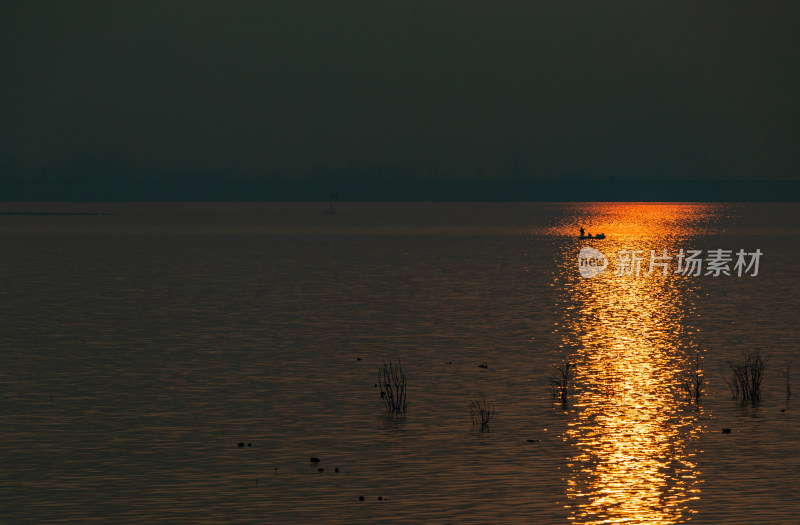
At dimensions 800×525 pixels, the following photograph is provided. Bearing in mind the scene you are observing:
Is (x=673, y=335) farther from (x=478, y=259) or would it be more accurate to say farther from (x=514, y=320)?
(x=478, y=259)

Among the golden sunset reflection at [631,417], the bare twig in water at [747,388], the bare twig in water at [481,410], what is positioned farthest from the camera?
the bare twig in water at [747,388]

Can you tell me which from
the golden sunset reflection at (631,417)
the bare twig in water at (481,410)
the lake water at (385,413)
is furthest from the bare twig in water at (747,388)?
the bare twig in water at (481,410)

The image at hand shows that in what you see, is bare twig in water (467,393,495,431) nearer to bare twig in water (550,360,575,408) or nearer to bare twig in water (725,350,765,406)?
bare twig in water (550,360,575,408)

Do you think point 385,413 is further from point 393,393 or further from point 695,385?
point 695,385

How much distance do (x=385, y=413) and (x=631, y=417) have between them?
5807mm

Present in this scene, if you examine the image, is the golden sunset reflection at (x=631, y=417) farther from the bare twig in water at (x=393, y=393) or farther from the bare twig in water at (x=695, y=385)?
the bare twig in water at (x=393, y=393)

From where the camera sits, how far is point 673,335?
4741cm

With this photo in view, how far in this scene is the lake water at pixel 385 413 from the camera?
20.7 m

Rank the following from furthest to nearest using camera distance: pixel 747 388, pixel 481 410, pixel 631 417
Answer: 1. pixel 747 388
2. pixel 631 417
3. pixel 481 410

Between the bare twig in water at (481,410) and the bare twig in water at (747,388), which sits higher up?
the bare twig in water at (747,388)

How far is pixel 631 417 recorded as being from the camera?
28453 mm

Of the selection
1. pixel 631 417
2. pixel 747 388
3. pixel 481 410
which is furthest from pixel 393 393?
pixel 747 388

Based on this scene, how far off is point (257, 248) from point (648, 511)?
122908 mm

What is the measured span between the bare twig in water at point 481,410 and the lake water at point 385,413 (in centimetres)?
26
